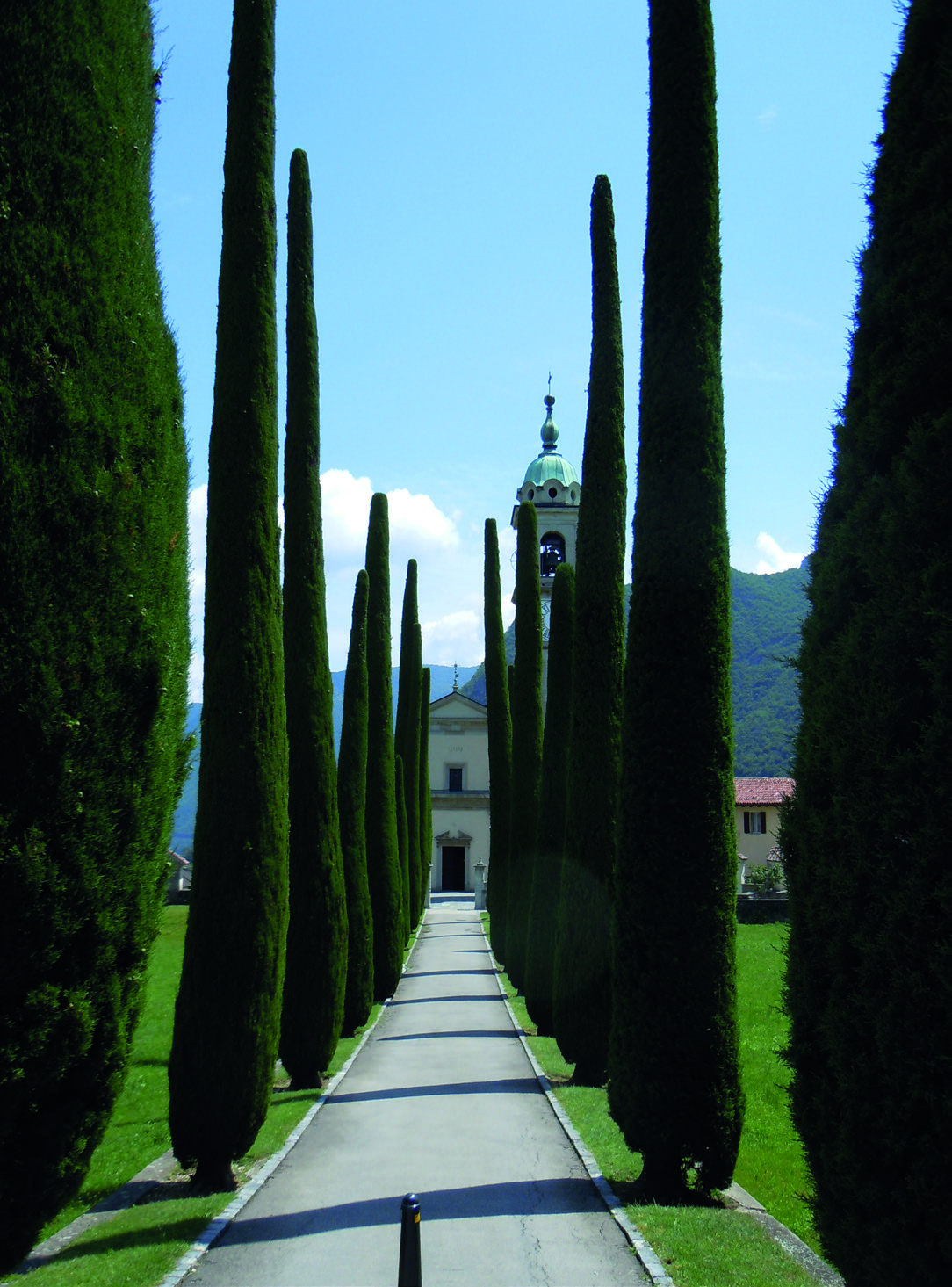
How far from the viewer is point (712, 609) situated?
7727 millimetres

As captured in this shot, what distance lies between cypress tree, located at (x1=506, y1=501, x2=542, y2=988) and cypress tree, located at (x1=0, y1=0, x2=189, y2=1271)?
16488 mm

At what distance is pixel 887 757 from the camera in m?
3.44

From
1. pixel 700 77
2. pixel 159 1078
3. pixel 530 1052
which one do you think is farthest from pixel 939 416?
pixel 159 1078

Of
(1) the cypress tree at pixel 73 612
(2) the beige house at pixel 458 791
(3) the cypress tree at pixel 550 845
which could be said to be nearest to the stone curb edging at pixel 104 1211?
(1) the cypress tree at pixel 73 612

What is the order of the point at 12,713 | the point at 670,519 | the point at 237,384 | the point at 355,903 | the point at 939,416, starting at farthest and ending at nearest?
the point at 355,903, the point at 237,384, the point at 670,519, the point at 12,713, the point at 939,416

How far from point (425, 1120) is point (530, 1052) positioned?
4396 mm

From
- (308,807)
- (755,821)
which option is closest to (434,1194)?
(308,807)

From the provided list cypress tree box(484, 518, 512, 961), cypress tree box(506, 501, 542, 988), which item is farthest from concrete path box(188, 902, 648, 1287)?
cypress tree box(484, 518, 512, 961)

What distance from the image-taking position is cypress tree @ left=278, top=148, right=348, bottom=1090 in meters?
11.2

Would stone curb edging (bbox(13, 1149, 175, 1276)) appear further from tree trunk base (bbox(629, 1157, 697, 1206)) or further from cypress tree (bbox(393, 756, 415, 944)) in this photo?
cypress tree (bbox(393, 756, 415, 944))

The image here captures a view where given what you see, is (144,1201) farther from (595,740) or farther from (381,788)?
(381,788)

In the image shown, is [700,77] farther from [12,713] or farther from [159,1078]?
[159,1078]

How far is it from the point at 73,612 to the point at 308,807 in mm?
7912

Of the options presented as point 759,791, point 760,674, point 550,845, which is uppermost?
point 760,674
